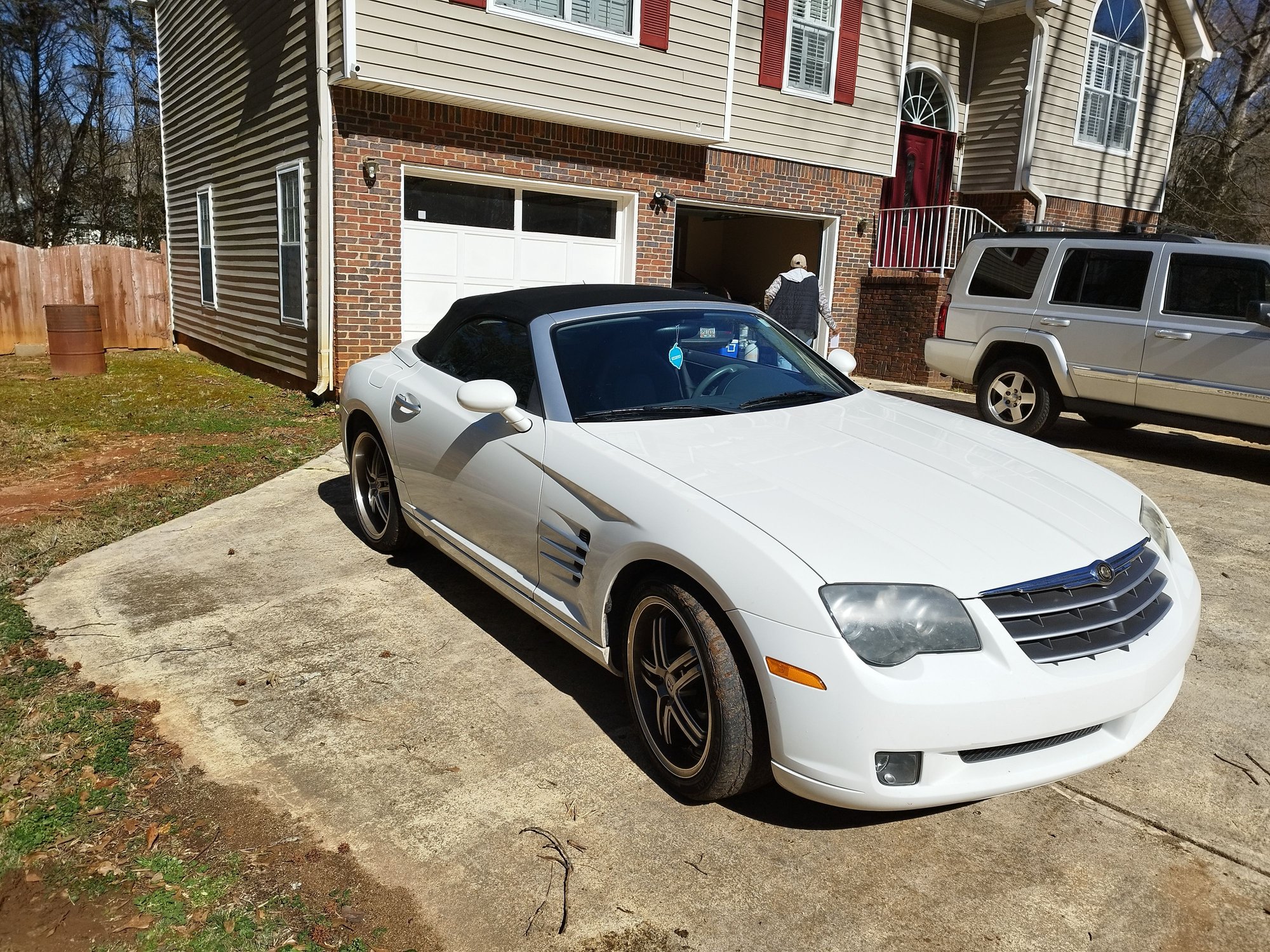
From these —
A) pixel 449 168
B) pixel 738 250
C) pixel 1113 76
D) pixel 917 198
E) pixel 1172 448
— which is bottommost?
pixel 1172 448

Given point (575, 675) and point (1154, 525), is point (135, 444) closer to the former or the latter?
point (575, 675)

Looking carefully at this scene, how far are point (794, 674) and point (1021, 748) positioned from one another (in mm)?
684

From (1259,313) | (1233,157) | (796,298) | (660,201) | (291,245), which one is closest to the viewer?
(1259,313)

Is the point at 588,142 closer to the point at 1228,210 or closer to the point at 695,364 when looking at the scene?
the point at 695,364

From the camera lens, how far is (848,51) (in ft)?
43.6

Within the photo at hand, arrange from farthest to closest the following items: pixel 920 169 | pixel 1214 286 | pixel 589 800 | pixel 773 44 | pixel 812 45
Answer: pixel 920 169
pixel 812 45
pixel 773 44
pixel 1214 286
pixel 589 800

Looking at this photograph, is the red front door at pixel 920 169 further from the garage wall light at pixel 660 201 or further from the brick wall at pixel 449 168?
the garage wall light at pixel 660 201

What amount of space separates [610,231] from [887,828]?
9.83 metres

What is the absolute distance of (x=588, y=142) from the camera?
11000mm

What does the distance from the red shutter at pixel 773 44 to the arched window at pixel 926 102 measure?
3350 millimetres

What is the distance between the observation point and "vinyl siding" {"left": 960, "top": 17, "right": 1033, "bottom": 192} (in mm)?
15273

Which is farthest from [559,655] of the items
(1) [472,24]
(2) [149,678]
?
(1) [472,24]

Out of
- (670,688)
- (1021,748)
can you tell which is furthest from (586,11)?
(1021,748)

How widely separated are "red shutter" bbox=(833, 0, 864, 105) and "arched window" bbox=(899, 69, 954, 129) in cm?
211
